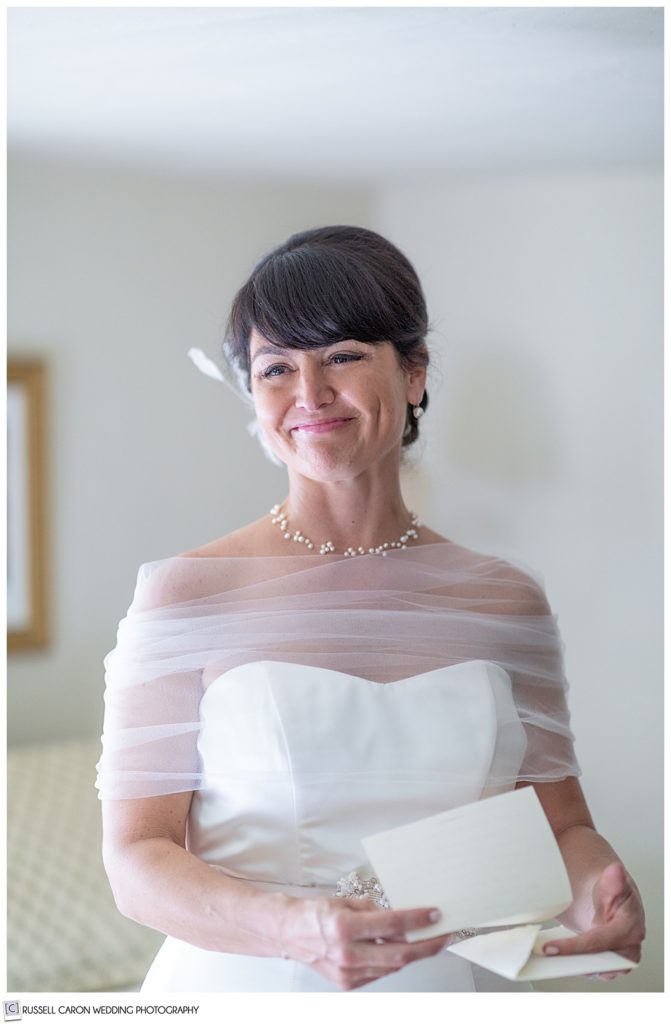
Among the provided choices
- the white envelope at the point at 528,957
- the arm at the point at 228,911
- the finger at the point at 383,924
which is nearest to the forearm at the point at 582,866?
the white envelope at the point at 528,957

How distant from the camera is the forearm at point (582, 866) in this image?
1.25 metres

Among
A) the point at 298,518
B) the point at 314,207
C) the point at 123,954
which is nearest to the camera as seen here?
the point at 298,518

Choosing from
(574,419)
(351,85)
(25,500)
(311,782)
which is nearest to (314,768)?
(311,782)

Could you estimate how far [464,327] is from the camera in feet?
8.59

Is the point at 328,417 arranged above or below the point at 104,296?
below

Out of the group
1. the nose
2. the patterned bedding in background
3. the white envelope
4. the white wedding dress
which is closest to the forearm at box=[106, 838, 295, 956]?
the white wedding dress

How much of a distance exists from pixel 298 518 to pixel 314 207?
168cm

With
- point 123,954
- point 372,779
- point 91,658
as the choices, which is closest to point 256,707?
point 372,779

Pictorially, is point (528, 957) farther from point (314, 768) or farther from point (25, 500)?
point (25, 500)

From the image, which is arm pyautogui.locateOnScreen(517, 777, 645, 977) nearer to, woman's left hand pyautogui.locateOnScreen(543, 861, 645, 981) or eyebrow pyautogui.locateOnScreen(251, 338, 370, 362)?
woman's left hand pyautogui.locateOnScreen(543, 861, 645, 981)

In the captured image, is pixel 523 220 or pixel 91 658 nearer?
pixel 523 220

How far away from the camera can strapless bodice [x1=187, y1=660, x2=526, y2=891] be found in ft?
4.11

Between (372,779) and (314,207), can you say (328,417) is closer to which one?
(372,779)

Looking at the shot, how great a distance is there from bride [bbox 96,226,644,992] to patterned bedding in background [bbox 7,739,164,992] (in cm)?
89
